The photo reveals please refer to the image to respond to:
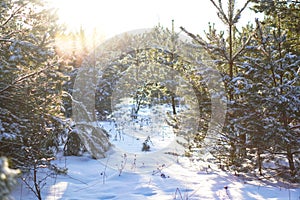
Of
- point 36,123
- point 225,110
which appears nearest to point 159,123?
point 225,110

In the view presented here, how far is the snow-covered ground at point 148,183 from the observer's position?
527 centimetres

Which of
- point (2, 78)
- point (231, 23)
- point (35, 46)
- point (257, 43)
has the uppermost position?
point (231, 23)

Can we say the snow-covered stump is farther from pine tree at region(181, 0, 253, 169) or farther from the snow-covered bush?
the snow-covered bush

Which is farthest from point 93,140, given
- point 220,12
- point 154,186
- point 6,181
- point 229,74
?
point 6,181

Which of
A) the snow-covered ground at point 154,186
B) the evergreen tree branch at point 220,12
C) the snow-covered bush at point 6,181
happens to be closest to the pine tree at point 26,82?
the snow-covered ground at point 154,186

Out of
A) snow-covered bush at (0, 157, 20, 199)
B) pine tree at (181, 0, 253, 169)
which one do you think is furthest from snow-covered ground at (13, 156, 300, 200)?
snow-covered bush at (0, 157, 20, 199)

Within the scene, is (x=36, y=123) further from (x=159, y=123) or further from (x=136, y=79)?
(x=136, y=79)

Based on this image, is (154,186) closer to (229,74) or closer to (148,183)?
(148,183)

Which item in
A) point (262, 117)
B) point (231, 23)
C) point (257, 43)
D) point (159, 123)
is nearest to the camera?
point (262, 117)

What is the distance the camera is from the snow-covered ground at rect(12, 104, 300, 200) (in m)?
5.27

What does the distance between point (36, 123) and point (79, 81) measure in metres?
9.07

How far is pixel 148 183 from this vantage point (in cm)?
615

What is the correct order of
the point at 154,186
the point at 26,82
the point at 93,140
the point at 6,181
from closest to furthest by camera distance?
the point at 6,181
the point at 26,82
the point at 154,186
the point at 93,140

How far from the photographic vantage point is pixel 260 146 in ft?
20.5
